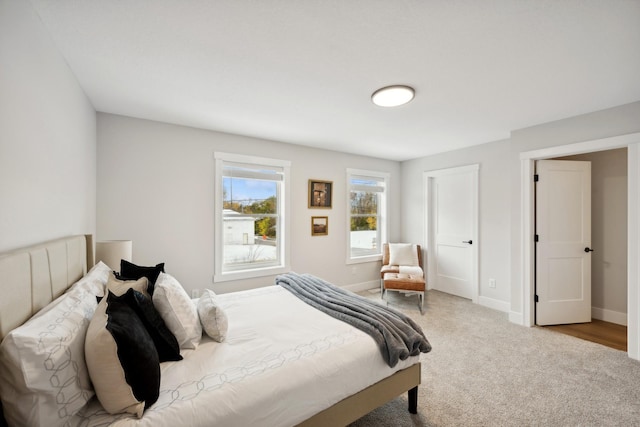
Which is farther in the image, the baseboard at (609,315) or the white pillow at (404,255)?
the white pillow at (404,255)

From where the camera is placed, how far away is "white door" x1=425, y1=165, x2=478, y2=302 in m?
4.34

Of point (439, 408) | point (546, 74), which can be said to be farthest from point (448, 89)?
point (439, 408)

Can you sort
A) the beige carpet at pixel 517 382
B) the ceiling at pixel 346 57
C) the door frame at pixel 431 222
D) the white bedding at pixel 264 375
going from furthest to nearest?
the door frame at pixel 431 222, the beige carpet at pixel 517 382, the ceiling at pixel 346 57, the white bedding at pixel 264 375

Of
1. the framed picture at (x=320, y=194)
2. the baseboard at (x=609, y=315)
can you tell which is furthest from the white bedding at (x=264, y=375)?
the baseboard at (x=609, y=315)

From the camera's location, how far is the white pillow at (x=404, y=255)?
4.71 m

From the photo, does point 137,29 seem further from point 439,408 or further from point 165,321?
point 439,408

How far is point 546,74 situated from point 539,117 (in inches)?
45.0

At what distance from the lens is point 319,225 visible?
445cm

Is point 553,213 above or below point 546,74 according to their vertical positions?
below

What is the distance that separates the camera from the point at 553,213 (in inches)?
134

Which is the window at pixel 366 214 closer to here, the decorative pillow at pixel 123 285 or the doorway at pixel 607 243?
the doorway at pixel 607 243

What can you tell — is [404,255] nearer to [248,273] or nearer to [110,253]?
[248,273]

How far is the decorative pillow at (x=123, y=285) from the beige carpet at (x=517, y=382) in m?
1.69

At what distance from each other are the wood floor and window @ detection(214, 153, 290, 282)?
371 cm
